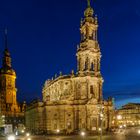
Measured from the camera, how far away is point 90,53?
10712 cm

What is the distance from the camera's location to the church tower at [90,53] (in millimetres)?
107000

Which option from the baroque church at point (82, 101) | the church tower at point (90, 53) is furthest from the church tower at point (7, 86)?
the church tower at point (90, 53)

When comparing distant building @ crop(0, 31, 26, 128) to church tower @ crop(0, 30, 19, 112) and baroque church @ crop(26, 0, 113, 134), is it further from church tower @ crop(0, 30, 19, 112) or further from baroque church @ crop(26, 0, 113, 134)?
baroque church @ crop(26, 0, 113, 134)

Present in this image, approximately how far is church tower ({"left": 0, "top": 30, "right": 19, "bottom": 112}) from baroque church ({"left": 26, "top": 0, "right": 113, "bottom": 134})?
142 feet

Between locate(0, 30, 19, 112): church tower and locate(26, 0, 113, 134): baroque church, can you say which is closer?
locate(26, 0, 113, 134): baroque church

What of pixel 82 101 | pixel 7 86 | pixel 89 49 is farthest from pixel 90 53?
pixel 7 86

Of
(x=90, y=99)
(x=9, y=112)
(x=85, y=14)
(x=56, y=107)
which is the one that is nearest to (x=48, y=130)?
(x=56, y=107)

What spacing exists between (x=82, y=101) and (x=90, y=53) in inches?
498

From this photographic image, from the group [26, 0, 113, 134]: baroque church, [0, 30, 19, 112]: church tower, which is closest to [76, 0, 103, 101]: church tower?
[26, 0, 113, 134]: baroque church

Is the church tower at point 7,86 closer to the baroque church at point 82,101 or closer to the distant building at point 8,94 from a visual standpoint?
the distant building at point 8,94

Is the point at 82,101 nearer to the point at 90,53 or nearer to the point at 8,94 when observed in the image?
the point at 90,53

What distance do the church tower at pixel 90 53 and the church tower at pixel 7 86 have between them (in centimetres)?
5108

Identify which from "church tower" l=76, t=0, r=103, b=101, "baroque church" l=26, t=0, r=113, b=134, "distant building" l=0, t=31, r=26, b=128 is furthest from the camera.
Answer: "distant building" l=0, t=31, r=26, b=128

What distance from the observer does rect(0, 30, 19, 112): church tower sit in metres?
152
